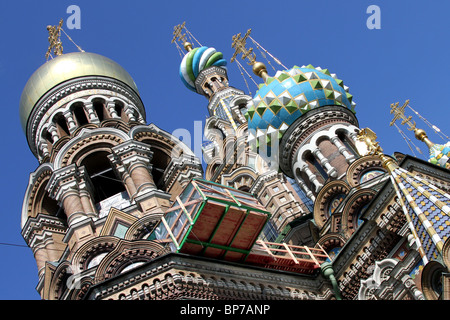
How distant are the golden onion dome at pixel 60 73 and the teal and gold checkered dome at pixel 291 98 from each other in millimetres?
5292

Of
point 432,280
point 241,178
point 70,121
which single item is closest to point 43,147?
point 70,121

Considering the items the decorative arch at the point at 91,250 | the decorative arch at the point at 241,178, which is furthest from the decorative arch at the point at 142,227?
the decorative arch at the point at 241,178

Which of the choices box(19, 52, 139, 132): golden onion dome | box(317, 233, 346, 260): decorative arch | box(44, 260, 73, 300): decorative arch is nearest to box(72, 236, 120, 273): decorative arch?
box(44, 260, 73, 300): decorative arch

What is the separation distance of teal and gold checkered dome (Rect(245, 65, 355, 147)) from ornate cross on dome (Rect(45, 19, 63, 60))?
7.99 meters

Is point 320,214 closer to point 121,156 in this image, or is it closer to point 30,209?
point 121,156

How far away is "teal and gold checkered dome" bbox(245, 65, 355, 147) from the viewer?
17.3 m

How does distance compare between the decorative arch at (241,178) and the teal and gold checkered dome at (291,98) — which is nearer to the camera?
the teal and gold checkered dome at (291,98)

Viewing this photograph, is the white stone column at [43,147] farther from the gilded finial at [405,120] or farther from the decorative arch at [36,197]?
the gilded finial at [405,120]

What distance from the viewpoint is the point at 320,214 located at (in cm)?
1522

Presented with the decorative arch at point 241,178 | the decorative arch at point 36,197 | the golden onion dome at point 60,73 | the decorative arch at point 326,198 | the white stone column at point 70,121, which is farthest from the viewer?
the decorative arch at point 241,178

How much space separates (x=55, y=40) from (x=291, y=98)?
9.83m

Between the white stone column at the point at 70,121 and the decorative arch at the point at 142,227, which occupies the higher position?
the white stone column at the point at 70,121

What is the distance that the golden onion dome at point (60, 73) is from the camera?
2045 cm
